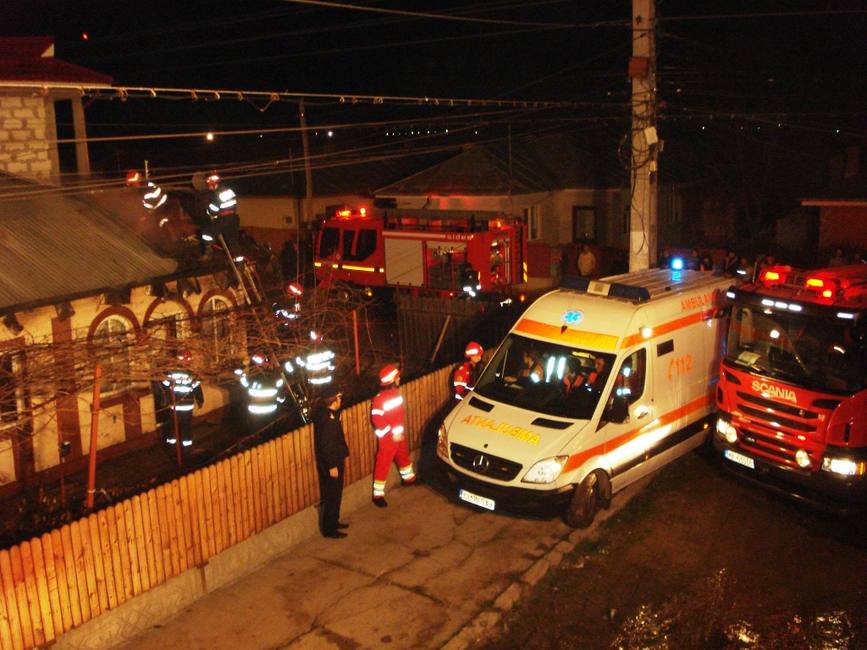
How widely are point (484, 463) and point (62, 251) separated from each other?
6.42 metres

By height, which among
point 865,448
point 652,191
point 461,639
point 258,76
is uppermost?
point 258,76

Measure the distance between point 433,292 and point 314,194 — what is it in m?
11.8

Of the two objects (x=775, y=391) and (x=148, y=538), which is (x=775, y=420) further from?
(x=148, y=538)

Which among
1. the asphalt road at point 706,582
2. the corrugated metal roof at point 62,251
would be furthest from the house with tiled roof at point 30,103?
the asphalt road at point 706,582

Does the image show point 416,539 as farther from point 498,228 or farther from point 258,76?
point 258,76

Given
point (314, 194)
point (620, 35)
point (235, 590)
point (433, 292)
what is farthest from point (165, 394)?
point (620, 35)

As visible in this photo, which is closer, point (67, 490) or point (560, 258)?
point (67, 490)

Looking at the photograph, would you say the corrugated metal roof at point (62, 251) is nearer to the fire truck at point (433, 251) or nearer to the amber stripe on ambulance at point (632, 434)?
the amber stripe on ambulance at point (632, 434)

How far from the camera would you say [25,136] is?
13.0 meters

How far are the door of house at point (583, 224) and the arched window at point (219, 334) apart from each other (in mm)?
20571

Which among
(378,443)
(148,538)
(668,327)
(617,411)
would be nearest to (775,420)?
(668,327)

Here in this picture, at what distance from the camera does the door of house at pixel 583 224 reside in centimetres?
2959

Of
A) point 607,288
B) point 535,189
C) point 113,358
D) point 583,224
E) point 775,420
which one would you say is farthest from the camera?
point 583,224

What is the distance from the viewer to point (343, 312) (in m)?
11.6
